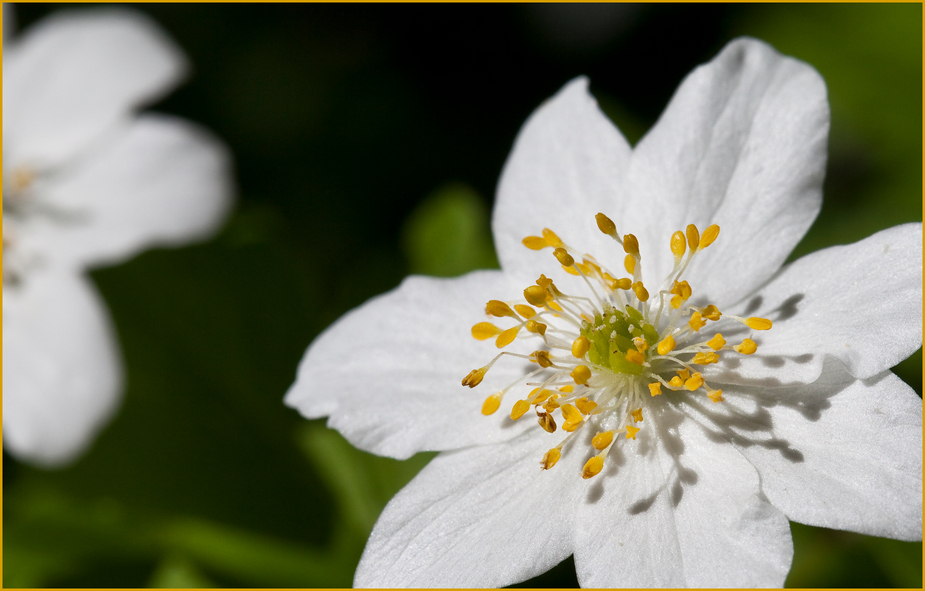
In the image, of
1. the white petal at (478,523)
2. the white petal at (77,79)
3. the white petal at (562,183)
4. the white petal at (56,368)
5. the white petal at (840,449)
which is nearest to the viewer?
the white petal at (840,449)

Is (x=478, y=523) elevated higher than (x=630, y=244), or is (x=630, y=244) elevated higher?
(x=630, y=244)

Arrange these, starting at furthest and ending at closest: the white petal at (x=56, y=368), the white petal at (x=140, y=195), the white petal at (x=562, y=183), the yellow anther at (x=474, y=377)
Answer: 1. the white petal at (x=140, y=195)
2. the white petal at (x=56, y=368)
3. the white petal at (x=562, y=183)
4. the yellow anther at (x=474, y=377)

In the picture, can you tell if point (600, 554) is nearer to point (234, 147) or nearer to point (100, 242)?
point (100, 242)

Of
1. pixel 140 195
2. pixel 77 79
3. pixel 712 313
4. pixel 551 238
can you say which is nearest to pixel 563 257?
pixel 551 238

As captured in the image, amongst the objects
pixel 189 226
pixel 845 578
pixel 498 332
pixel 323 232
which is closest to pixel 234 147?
pixel 323 232

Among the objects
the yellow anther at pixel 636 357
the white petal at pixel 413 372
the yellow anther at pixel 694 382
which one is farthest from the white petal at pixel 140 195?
the yellow anther at pixel 694 382

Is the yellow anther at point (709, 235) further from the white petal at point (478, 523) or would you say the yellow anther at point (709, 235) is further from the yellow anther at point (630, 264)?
the white petal at point (478, 523)

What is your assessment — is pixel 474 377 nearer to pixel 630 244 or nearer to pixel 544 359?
pixel 544 359

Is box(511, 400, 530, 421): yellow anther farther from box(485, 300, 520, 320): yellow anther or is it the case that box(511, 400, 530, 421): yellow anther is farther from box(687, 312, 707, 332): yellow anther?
box(687, 312, 707, 332): yellow anther
